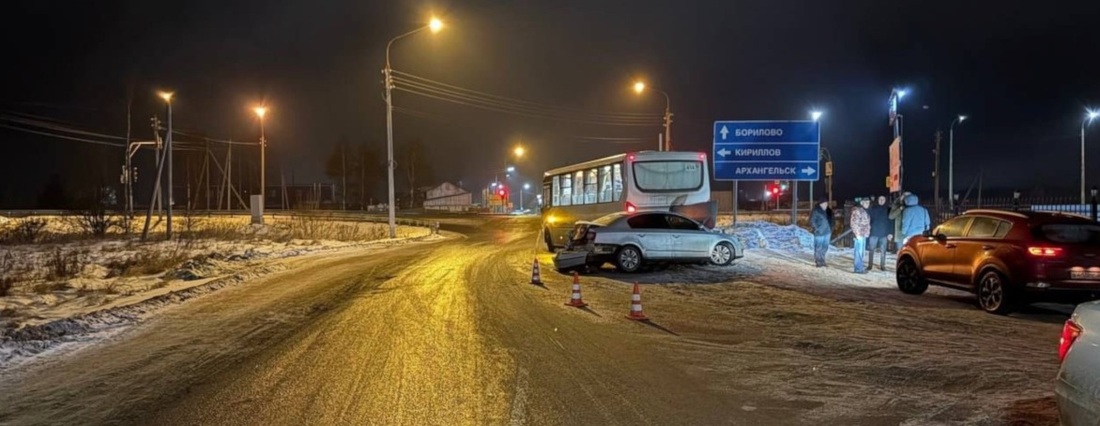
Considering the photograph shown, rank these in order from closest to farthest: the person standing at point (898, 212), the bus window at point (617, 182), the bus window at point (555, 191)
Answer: the person standing at point (898, 212) → the bus window at point (617, 182) → the bus window at point (555, 191)

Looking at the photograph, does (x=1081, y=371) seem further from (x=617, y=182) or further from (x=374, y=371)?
(x=617, y=182)

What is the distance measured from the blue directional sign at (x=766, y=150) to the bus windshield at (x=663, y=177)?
10.7ft

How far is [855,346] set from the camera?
8398 mm

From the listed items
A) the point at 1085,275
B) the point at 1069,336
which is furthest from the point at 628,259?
the point at 1069,336

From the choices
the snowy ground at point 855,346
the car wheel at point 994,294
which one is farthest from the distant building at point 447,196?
the car wheel at point 994,294

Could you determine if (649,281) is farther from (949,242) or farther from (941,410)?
(941,410)

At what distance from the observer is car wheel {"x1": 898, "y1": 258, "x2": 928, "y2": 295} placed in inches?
515

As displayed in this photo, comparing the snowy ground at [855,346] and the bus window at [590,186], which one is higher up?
the bus window at [590,186]

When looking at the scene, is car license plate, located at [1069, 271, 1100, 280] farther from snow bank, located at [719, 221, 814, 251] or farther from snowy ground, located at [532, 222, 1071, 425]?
snow bank, located at [719, 221, 814, 251]

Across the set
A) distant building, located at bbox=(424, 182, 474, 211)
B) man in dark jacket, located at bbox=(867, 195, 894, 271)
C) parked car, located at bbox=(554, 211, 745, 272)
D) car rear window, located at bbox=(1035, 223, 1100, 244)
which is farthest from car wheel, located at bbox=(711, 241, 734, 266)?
distant building, located at bbox=(424, 182, 474, 211)

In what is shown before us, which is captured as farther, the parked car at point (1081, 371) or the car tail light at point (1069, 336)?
the car tail light at point (1069, 336)

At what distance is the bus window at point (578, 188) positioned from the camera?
25.3m

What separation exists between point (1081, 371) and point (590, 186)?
20.9 metres

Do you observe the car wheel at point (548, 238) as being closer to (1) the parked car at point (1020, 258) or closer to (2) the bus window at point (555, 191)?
(2) the bus window at point (555, 191)
